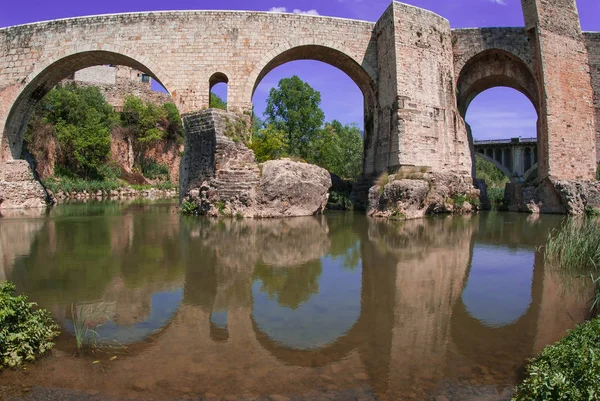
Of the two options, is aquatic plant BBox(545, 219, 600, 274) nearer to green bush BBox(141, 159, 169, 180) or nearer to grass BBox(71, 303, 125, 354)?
grass BBox(71, 303, 125, 354)

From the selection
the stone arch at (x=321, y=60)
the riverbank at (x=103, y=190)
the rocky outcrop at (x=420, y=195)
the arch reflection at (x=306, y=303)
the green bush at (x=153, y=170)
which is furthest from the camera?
the green bush at (x=153, y=170)

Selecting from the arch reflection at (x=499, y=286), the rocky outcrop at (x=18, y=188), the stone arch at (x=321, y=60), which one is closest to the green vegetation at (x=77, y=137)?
the rocky outcrop at (x=18, y=188)

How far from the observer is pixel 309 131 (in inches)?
1179

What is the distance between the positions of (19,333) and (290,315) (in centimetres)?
195

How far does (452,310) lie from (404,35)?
1114cm

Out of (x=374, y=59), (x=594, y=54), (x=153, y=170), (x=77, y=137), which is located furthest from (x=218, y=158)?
(x=153, y=170)

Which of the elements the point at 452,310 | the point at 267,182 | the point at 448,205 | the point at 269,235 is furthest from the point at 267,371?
the point at 448,205

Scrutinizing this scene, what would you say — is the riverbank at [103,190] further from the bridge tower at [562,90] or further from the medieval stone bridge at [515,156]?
the medieval stone bridge at [515,156]

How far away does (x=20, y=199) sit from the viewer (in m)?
15.0

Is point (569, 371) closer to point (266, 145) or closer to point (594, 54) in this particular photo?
point (266, 145)

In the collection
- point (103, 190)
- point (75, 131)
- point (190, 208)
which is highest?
point (75, 131)

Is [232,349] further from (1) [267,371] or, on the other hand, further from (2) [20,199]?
(2) [20,199]

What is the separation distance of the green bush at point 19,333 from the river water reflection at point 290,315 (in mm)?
111

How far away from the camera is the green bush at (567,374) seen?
2012 millimetres
